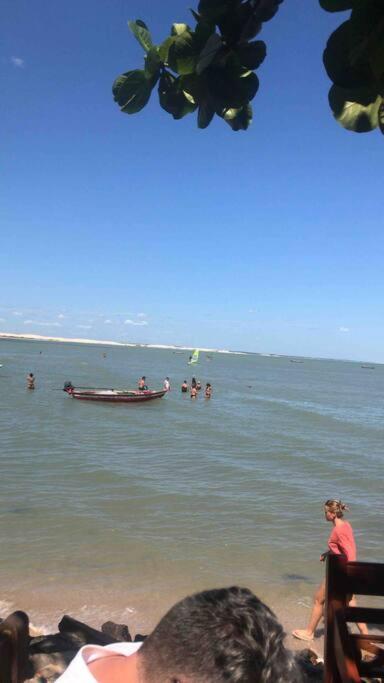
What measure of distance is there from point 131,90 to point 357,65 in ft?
2.64

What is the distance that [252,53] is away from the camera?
6.10 feet

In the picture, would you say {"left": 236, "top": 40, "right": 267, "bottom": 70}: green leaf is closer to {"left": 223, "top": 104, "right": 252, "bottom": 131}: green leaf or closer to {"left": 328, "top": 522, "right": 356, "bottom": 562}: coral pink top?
{"left": 223, "top": 104, "right": 252, "bottom": 131}: green leaf

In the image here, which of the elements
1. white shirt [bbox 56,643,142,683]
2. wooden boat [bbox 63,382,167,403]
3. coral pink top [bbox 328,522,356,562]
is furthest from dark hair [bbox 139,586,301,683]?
wooden boat [bbox 63,382,167,403]

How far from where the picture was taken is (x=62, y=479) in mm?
12914

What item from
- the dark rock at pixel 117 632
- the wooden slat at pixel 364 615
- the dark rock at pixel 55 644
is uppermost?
the wooden slat at pixel 364 615

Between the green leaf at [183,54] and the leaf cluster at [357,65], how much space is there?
45 cm

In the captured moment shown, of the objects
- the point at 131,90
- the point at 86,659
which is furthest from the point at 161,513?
the point at 131,90

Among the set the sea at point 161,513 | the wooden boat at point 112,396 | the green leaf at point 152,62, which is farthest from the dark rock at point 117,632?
the wooden boat at point 112,396

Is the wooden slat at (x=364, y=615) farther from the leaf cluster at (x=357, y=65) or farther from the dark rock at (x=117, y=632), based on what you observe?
the dark rock at (x=117, y=632)

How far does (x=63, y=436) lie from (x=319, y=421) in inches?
642

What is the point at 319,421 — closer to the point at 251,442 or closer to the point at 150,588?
the point at 251,442

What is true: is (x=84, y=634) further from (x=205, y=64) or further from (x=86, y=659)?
(x=205, y=64)

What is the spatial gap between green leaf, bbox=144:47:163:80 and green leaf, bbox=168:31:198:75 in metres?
0.08

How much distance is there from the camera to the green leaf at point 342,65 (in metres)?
1.58
